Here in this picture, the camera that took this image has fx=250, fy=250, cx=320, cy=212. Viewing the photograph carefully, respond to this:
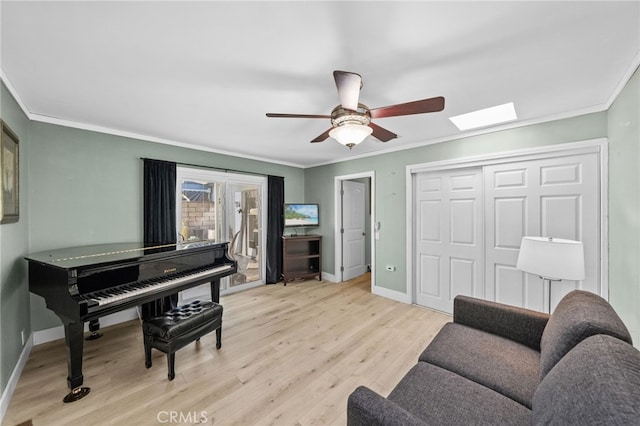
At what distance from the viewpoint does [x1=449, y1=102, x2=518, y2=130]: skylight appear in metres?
2.56

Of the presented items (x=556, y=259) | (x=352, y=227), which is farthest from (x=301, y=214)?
(x=556, y=259)

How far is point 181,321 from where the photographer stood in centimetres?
217

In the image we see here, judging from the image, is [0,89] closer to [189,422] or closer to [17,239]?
[17,239]

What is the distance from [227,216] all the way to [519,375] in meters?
3.97

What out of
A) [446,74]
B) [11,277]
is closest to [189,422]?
[11,277]

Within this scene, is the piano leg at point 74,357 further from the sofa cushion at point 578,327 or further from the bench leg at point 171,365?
the sofa cushion at point 578,327

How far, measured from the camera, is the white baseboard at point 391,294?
12.7 ft

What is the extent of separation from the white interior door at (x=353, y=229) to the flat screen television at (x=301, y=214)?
2.01ft

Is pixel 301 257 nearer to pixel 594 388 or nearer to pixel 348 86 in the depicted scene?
pixel 348 86

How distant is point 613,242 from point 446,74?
2193 mm

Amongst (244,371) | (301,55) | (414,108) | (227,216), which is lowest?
(244,371)

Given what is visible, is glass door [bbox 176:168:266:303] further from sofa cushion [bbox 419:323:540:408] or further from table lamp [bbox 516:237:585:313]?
table lamp [bbox 516:237:585:313]

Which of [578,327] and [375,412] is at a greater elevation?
[578,327]

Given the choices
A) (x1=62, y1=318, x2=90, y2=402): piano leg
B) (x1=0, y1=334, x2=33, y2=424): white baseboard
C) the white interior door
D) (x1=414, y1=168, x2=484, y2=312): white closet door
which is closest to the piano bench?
(x1=62, y1=318, x2=90, y2=402): piano leg
